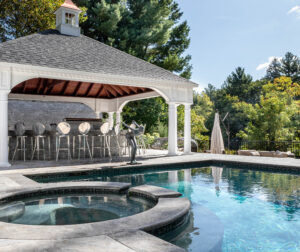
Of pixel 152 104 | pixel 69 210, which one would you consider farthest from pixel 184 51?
pixel 69 210

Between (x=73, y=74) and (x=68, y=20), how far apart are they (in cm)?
558

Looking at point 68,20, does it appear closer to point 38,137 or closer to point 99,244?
point 38,137

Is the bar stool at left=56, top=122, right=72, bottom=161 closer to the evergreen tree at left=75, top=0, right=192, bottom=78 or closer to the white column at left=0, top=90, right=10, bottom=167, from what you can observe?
the white column at left=0, top=90, right=10, bottom=167

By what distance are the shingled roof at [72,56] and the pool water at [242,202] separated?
13.7ft

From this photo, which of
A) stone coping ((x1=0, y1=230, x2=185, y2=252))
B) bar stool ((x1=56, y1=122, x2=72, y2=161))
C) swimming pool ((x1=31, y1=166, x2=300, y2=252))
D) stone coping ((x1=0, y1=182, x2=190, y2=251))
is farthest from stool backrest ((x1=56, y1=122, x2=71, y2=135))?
stone coping ((x1=0, y1=230, x2=185, y2=252))

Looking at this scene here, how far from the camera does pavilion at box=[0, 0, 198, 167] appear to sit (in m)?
8.80

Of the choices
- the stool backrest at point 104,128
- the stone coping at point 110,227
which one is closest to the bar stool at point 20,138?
the stool backrest at point 104,128

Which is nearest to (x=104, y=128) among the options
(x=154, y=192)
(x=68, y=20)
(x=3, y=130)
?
(x=3, y=130)

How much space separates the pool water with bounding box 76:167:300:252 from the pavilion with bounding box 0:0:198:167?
3746mm

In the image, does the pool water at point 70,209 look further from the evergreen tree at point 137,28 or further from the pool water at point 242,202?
the evergreen tree at point 137,28

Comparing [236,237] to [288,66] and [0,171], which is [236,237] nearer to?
[0,171]

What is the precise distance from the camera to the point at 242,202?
550 centimetres

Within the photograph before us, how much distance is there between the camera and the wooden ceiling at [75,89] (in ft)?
44.8

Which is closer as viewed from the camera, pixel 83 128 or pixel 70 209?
pixel 70 209
